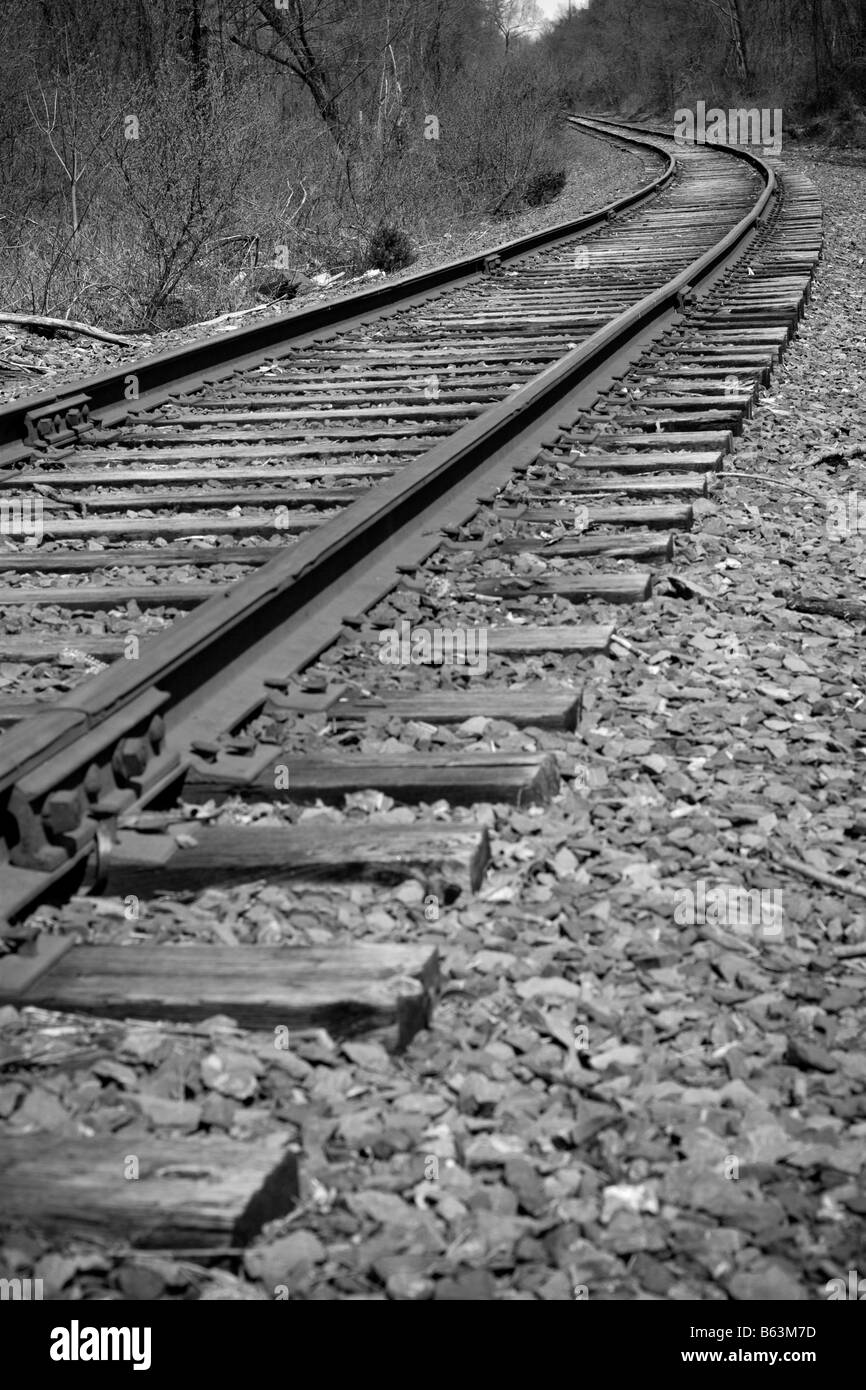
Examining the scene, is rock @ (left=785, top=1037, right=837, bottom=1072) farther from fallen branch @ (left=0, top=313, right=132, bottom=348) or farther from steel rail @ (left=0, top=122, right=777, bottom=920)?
fallen branch @ (left=0, top=313, right=132, bottom=348)

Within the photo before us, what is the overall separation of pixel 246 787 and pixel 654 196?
18175 mm

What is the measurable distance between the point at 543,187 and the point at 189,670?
20.1m

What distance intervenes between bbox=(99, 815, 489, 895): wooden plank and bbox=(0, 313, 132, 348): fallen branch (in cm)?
748

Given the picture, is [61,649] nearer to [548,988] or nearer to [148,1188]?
[548,988]

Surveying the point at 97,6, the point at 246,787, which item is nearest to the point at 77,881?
the point at 246,787

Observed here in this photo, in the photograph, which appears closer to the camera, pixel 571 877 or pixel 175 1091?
pixel 175 1091

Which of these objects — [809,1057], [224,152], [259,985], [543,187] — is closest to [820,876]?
[809,1057]

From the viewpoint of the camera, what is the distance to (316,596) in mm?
3705

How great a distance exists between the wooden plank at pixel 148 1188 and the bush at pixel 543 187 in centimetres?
2096

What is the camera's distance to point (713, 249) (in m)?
11.5

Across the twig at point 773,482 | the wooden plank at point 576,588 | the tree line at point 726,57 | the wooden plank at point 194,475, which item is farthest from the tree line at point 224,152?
the tree line at point 726,57

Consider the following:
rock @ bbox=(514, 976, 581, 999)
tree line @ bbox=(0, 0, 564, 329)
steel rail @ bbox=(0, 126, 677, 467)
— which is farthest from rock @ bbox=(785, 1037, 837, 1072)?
tree line @ bbox=(0, 0, 564, 329)

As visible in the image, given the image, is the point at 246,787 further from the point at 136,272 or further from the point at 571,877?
the point at 136,272

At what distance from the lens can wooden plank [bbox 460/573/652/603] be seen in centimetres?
387
